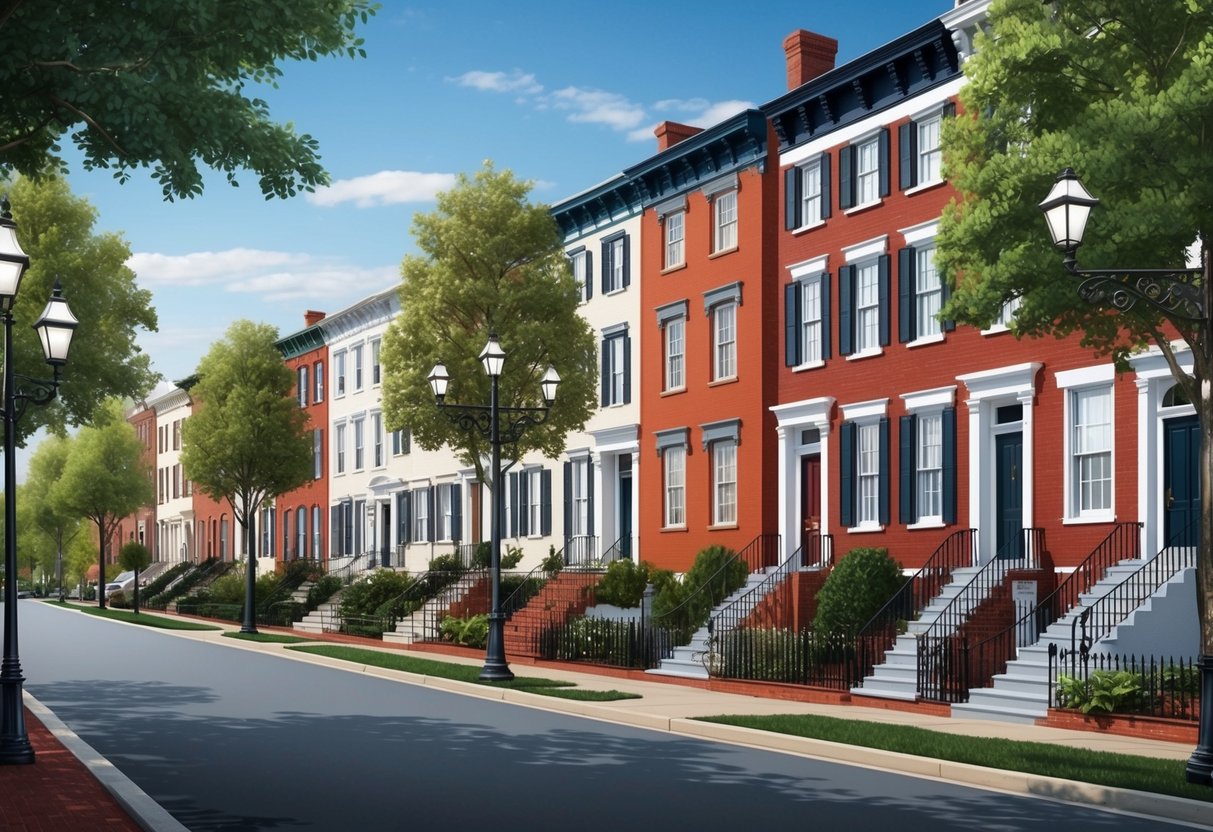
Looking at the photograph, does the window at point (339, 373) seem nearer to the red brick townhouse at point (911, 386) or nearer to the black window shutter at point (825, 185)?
the red brick townhouse at point (911, 386)

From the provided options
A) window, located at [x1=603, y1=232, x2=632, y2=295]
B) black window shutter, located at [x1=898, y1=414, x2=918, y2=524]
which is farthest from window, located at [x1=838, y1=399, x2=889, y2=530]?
window, located at [x1=603, y1=232, x2=632, y2=295]

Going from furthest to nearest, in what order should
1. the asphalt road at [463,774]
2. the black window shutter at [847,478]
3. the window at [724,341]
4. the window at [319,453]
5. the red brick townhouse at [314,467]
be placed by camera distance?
the window at [319,453] → the red brick townhouse at [314,467] → the window at [724,341] → the black window shutter at [847,478] → the asphalt road at [463,774]

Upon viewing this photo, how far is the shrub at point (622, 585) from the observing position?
3494cm

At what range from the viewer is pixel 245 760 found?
15641 mm

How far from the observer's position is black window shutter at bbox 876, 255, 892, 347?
29.3m

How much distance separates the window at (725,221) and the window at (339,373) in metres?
27.7

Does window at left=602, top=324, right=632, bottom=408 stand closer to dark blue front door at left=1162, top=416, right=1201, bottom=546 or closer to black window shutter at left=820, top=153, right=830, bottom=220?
black window shutter at left=820, top=153, right=830, bottom=220

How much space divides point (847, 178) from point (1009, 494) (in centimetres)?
774

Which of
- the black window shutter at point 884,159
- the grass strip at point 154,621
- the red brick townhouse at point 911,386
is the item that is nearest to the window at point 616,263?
the red brick townhouse at point 911,386

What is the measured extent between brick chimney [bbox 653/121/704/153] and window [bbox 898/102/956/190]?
982 cm

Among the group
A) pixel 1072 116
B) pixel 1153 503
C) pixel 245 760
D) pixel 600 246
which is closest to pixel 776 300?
pixel 600 246

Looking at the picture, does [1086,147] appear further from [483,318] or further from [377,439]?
[377,439]

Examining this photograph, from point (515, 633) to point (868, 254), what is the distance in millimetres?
12006

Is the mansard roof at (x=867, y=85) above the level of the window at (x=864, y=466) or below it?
above
